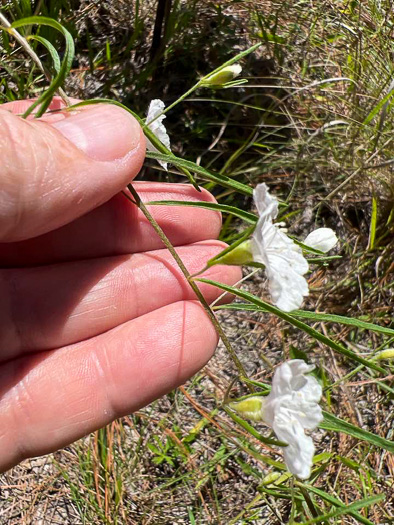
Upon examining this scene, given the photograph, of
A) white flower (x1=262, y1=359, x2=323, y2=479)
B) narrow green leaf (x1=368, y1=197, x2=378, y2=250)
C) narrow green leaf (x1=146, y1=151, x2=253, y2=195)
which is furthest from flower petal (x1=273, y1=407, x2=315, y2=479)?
narrow green leaf (x1=368, y1=197, x2=378, y2=250)

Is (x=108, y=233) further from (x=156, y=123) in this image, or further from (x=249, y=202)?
(x=249, y=202)

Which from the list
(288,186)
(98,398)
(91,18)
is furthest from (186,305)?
(91,18)

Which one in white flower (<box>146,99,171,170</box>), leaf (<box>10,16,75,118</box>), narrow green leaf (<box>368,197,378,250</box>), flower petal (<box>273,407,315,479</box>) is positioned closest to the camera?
flower petal (<box>273,407,315,479</box>)

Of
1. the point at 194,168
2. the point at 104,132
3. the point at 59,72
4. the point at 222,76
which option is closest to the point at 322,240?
the point at 194,168

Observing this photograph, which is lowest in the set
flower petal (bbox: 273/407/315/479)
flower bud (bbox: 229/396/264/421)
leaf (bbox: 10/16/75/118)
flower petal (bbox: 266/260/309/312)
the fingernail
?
flower petal (bbox: 273/407/315/479)

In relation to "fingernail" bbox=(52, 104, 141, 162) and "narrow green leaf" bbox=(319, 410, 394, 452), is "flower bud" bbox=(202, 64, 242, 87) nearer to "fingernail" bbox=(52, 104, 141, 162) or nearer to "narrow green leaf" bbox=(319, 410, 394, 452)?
"fingernail" bbox=(52, 104, 141, 162)

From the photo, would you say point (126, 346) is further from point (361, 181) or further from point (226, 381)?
point (361, 181)

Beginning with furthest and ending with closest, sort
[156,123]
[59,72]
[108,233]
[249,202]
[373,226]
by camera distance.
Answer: [249,202] < [373,226] < [108,233] < [156,123] < [59,72]

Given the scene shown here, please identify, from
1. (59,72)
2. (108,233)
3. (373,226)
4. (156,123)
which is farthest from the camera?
(373,226)
